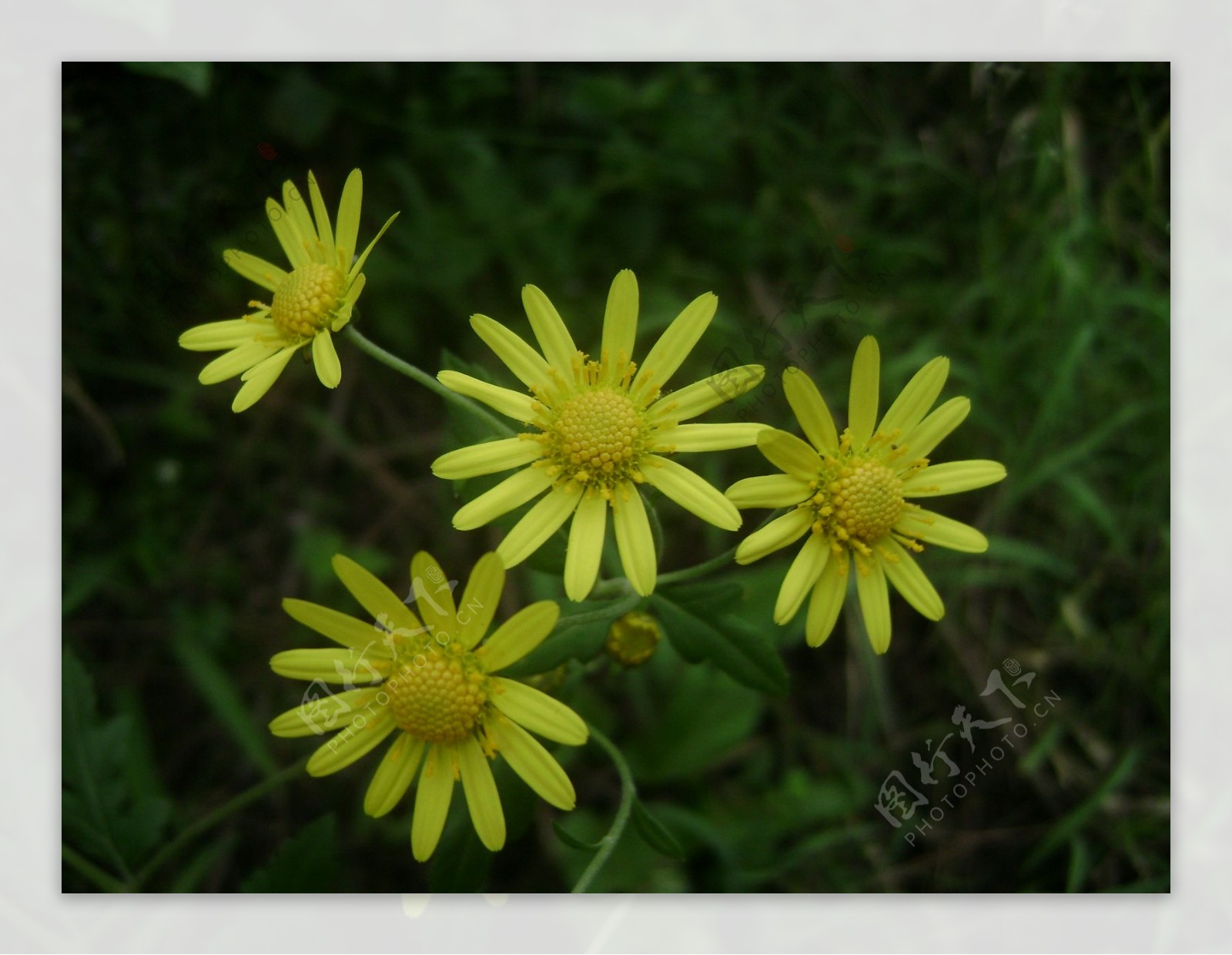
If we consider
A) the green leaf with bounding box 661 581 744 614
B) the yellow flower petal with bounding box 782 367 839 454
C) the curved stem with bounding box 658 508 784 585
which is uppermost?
the yellow flower petal with bounding box 782 367 839 454

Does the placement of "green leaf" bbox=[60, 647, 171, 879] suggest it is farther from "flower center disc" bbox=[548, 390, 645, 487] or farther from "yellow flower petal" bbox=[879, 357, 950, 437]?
"yellow flower petal" bbox=[879, 357, 950, 437]

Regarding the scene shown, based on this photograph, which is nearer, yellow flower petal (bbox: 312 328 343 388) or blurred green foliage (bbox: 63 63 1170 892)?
yellow flower petal (bbox: 312 328 343 388)

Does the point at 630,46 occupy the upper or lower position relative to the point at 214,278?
upper

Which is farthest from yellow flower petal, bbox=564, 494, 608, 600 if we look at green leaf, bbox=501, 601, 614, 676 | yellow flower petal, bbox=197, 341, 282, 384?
yellow flower petal, bbox=197, 341, 282, 384

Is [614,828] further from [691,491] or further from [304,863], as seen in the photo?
[304,863]

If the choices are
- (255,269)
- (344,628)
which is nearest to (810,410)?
(344,628)

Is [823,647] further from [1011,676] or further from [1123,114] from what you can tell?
[1123,114]

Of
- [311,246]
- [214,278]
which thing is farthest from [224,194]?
→ [311,246]
